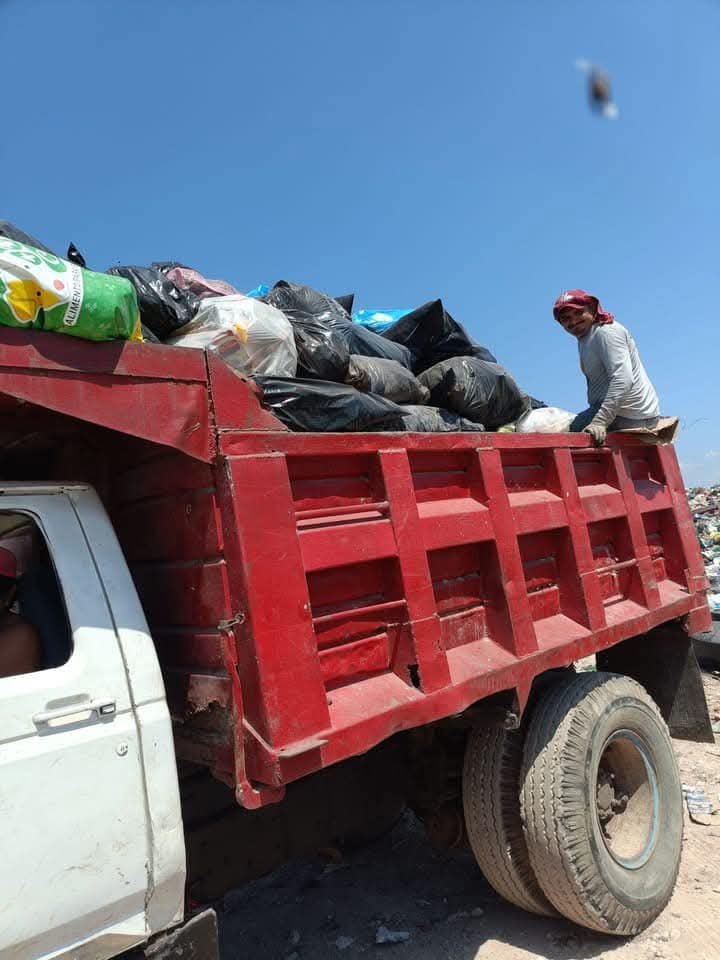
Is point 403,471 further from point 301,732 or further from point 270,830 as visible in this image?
point 270,830

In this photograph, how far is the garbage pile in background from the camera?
1.81 m

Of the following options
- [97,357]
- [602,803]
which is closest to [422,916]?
[602,803]

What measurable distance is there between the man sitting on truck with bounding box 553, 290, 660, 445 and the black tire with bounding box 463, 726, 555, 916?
173 cm

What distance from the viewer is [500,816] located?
2807mm

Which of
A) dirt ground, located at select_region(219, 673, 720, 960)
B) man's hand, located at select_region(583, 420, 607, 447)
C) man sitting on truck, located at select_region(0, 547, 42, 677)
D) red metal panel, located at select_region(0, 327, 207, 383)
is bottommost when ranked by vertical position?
dirt ground, located at select_region(219, 673, 720, 960)

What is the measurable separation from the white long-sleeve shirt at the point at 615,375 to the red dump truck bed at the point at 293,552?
958mm

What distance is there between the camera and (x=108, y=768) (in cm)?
175

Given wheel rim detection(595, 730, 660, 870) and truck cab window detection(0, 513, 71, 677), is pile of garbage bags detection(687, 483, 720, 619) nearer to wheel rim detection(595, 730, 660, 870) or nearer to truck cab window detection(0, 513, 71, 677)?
wheel rim detection(595, 730, 660, 870)

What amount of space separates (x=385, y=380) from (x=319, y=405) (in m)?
0.69

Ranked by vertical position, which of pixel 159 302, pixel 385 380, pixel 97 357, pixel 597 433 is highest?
pixel 159 302

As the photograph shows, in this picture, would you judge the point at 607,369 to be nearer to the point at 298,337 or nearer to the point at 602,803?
the point at 298,337

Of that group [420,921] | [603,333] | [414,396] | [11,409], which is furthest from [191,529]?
[603,333]

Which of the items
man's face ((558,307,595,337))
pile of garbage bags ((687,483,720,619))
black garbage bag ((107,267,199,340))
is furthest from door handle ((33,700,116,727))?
pile of garbage bags ((687,483,720,619))

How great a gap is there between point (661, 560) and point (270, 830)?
2.57 meters
